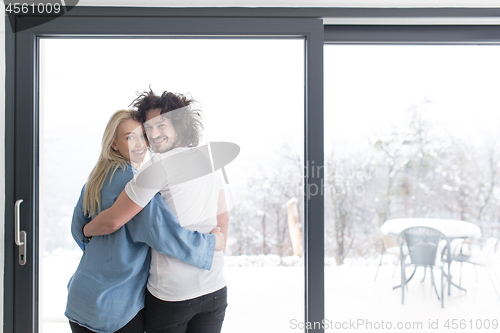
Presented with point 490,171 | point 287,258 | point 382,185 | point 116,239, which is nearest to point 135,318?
point 116,239

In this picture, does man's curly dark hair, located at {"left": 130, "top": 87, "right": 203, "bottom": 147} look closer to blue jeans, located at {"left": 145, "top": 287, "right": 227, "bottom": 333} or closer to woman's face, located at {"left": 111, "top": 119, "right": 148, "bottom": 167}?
woman's face, located at {"left": 111, "top": 119, "right": 148, "bottom": 167}

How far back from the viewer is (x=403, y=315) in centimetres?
138

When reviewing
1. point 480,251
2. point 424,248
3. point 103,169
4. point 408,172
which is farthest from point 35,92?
Answer: point 480,251

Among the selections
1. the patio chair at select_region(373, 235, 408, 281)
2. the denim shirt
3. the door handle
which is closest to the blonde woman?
the denim shirt

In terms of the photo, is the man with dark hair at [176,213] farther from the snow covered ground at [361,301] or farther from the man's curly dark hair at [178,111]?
the snow covered ground at [361,301]

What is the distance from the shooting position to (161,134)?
3.77ft

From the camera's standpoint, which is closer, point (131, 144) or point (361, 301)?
point (131, 144)

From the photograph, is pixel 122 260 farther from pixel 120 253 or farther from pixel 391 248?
pixel 391 248

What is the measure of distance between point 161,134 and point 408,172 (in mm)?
1056

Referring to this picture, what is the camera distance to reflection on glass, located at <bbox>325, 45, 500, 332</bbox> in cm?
134

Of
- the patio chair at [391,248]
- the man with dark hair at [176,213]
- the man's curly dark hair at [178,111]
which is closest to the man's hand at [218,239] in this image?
the man with dark hair at [176,213]

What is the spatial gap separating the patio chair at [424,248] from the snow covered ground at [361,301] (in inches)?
1.4

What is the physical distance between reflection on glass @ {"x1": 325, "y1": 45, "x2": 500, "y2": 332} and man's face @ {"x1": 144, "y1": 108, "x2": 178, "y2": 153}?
25.7 inches

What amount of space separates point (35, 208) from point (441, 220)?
1741mm
